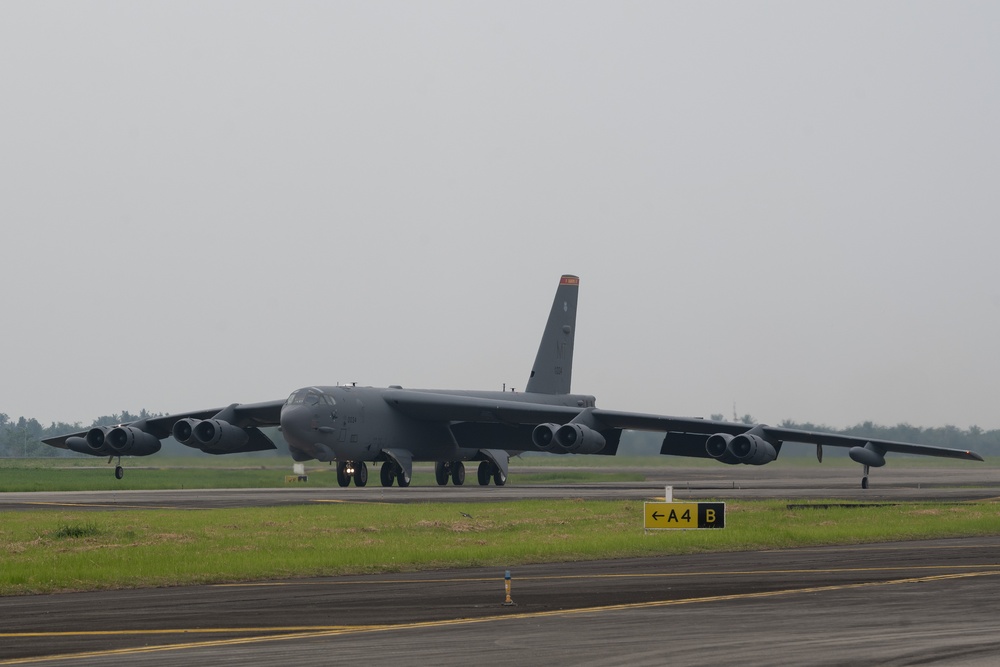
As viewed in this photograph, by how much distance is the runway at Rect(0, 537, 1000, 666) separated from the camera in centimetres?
1203

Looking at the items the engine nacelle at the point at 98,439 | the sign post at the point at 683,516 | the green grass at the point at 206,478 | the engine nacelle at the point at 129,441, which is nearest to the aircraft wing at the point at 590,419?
the green grass at the point at 206,478

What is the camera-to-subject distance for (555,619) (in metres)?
14.8

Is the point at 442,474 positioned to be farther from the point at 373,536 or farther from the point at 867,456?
the point at 373,536

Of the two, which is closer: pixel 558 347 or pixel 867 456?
pixel 867 456

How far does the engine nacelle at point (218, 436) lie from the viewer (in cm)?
5022

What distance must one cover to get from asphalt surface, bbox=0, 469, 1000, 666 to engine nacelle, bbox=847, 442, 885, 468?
2434 centimetres

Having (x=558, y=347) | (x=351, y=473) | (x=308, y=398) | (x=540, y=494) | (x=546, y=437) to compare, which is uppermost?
(x=558, y=347)

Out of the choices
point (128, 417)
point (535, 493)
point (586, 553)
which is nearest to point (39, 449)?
point (128, 417)

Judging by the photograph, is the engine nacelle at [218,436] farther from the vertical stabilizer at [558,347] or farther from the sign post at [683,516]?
the sign post at [683,516]

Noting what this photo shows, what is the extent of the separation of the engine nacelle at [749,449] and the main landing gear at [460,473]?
35.7 feet

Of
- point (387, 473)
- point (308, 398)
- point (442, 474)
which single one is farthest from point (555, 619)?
point (442, 474)

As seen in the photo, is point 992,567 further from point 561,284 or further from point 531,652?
point 561,284

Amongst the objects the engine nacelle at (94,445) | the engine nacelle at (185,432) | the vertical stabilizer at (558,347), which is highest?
the vertical stabilizer at (558,347)

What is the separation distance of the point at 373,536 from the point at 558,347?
107ft
